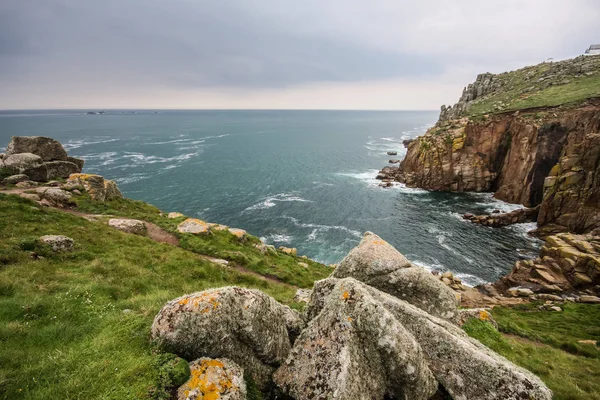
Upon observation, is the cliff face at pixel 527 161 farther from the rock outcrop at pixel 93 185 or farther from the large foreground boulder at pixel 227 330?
the rock outcrop at pixel 93 185

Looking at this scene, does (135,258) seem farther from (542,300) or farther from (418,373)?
(542,300)

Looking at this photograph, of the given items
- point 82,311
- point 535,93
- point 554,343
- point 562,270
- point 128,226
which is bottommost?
point 562,270

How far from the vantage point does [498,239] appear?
2295 inches

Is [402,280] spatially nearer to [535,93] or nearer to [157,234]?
[157,234]

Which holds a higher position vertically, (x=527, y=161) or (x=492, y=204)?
(x=527, y=161)

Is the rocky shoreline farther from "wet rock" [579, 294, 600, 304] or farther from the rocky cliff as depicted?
"wet rock" [579, 294, 600, 304]

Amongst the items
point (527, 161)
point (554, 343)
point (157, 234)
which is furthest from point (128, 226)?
point (527, 161)

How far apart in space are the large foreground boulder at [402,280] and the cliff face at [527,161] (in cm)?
6195

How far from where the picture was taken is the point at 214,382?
7.75 metres

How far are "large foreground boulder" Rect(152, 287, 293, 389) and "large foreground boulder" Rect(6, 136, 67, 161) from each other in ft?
157

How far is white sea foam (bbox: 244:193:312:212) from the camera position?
74625mm

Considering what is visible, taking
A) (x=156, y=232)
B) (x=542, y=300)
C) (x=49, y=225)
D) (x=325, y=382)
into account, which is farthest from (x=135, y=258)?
(x=542, y=300)

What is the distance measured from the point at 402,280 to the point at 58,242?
21235mm

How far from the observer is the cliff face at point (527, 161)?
5538cm
